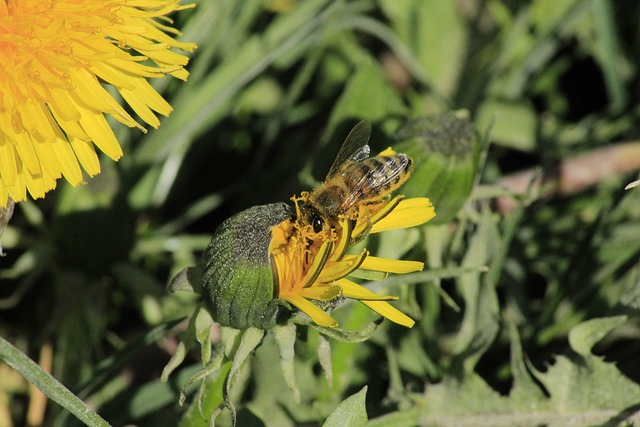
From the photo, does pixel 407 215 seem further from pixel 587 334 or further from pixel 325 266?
pixel 587 334

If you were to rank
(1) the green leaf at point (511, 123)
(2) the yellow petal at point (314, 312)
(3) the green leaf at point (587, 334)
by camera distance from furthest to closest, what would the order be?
(1) the green leaf at point (511, 123), (3) the green leaf at point (587, 334), (2) the yellow petal at point (314, 312)

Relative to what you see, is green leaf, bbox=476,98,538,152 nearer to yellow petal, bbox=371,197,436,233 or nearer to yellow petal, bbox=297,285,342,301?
yellow petal, bbox=371,197,436,233

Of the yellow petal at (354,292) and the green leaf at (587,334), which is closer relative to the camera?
the yellow petal at (354,292)

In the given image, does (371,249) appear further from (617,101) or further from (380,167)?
(617,101)

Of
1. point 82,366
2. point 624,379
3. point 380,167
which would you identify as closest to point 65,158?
point 380,167

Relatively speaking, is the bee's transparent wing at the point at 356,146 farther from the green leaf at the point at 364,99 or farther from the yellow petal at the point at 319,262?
the green leaf at the point at 364,99

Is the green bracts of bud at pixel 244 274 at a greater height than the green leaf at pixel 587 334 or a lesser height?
greater

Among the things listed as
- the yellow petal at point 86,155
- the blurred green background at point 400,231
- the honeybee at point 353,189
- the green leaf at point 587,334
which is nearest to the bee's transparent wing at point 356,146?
the honeybee at point 353,189

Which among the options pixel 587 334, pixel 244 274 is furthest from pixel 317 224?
pixel 587 334
